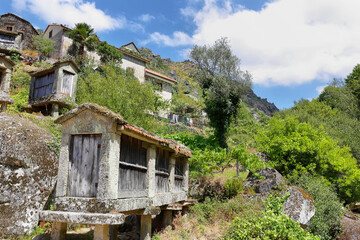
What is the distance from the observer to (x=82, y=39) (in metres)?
28.5

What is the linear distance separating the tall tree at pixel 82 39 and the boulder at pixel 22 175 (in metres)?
21.3

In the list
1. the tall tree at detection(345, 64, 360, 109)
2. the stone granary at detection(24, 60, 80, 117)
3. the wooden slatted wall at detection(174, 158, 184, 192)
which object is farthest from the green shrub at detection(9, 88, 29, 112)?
the tall tree at detection(345, 64, 360, 109)

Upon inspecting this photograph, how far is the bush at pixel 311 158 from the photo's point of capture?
1347cm

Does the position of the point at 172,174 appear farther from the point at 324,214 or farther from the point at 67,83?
the point at 67,83

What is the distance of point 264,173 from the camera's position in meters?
12.1

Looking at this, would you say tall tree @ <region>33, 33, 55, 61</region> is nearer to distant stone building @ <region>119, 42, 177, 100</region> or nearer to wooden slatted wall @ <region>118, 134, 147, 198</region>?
distant stone building @ <region>119, 42, 177, 100</region>

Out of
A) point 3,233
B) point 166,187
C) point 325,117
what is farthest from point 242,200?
point 325,117

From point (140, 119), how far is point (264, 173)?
658cm

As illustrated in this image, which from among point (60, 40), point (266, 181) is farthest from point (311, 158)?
point (60, 40)

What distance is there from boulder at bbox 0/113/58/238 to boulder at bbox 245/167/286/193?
8326mm

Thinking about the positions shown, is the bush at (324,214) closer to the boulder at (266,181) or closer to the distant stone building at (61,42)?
the boulder at (266,181)

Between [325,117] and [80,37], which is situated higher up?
[80,37]

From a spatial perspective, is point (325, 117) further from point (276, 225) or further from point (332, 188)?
point (276, 225)

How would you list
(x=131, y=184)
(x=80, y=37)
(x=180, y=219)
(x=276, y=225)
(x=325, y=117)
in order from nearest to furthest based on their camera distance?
(x=276, y=225), (x=131, y=184), (x=180, y=219), (x=80, y=37), (x=325, y=117)
